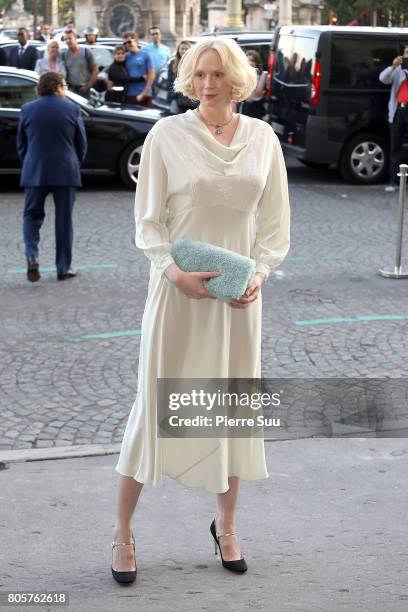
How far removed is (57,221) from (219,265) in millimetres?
6052

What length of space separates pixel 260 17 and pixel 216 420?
3344 inches

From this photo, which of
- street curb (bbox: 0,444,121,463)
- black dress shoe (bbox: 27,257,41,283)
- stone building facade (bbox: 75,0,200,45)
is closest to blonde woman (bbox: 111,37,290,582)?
street curb (bbox: 0,444,121,463)

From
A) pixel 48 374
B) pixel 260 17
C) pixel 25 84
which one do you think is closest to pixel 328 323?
pixel 48 374

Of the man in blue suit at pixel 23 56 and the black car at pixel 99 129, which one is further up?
the man in blue suit at pixel 23 56

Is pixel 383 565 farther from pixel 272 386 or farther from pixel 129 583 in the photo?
pixel 272 386

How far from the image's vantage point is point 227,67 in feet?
13.7

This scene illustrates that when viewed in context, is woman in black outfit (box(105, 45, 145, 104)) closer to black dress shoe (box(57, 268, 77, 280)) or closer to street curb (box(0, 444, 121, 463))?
black dress shoe (box(57, 268, 77, 280))

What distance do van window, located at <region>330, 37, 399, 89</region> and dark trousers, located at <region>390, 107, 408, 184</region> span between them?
0.70 metres

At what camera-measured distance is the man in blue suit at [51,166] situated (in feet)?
32.6

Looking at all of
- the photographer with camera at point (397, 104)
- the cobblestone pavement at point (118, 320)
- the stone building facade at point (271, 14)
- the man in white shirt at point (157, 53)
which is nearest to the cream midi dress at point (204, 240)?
the cobblestone pavement at point (118, 320)

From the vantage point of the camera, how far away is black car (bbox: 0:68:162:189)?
49.6 ft

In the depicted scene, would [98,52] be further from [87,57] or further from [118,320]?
[118,320]

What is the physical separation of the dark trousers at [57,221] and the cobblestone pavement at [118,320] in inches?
9.7

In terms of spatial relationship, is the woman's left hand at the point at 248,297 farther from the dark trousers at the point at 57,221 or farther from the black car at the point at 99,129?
the black car at the point at 99,129
